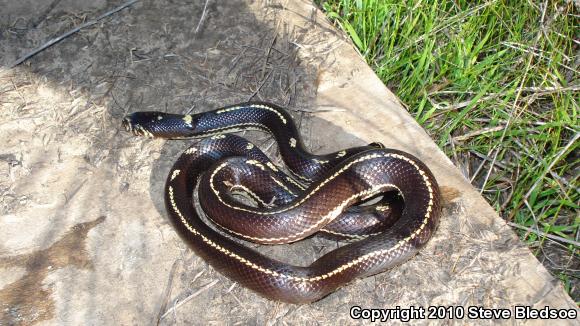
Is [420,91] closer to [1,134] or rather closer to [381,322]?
[381,322]

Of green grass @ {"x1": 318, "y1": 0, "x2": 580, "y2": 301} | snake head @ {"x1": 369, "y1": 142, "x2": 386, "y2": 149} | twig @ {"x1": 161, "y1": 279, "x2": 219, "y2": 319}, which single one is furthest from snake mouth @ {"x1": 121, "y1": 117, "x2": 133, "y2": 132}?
green grass @ {"x1": 318, "y1": 0, "x2": 580, "y2": 301}

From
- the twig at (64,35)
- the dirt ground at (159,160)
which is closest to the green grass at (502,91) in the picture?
the dirt ground at (159,160)

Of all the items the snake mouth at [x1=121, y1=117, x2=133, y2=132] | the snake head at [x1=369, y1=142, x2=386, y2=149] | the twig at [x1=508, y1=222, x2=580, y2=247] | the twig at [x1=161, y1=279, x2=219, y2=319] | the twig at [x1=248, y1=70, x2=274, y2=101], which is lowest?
the twig at [x1=161, y1=279, x2=219, y2=319]

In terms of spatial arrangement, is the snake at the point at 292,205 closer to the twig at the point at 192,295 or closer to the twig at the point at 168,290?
the twig at the point at 192,295

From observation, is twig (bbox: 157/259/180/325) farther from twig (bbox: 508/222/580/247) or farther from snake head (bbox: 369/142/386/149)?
twig (bbox: 508/222/580/247)

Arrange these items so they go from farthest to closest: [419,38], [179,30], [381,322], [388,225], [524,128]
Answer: [179,30] < [419,38] < [524,128] < [388,225] < [381,322]

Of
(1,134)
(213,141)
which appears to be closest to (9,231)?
(1,134)
